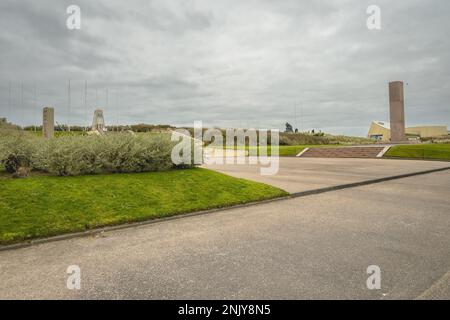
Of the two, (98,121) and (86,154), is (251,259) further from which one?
(98,121)

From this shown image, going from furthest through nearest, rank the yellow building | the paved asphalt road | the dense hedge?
the yellow building < the dense hedge < the paved asphalt road

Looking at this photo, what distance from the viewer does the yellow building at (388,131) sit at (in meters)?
84.8

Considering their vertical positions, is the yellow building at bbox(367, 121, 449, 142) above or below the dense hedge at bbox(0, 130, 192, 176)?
above

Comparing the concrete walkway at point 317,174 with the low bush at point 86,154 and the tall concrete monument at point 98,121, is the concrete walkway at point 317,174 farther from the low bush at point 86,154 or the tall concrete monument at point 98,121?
the tall concrete monument at point 98,121

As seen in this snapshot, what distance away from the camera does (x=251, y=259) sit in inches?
167

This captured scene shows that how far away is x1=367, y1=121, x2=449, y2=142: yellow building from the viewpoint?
84.8 meters

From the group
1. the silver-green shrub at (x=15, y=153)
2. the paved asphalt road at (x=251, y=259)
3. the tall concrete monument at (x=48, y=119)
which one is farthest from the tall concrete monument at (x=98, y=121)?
the paved asphalt road at (x=251, y=259)

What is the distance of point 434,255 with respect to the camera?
4328 millimetres

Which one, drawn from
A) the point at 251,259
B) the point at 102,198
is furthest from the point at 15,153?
the point at 251,259

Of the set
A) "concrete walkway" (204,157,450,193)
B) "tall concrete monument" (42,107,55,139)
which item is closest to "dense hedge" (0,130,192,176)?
"tall concrete monument" (42,107,55,139)

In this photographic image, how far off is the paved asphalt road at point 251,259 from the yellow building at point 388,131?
8271cm

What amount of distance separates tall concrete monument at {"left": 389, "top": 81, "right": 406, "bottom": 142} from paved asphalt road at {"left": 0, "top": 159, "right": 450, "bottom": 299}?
153ft

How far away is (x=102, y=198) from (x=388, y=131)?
91767 mm

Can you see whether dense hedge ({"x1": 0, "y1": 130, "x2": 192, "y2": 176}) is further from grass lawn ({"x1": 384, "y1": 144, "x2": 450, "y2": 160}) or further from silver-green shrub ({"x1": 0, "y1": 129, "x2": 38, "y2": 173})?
grass lawn ({"x1": 384, "y1": 144, "x2": 450, "y2": 160})
